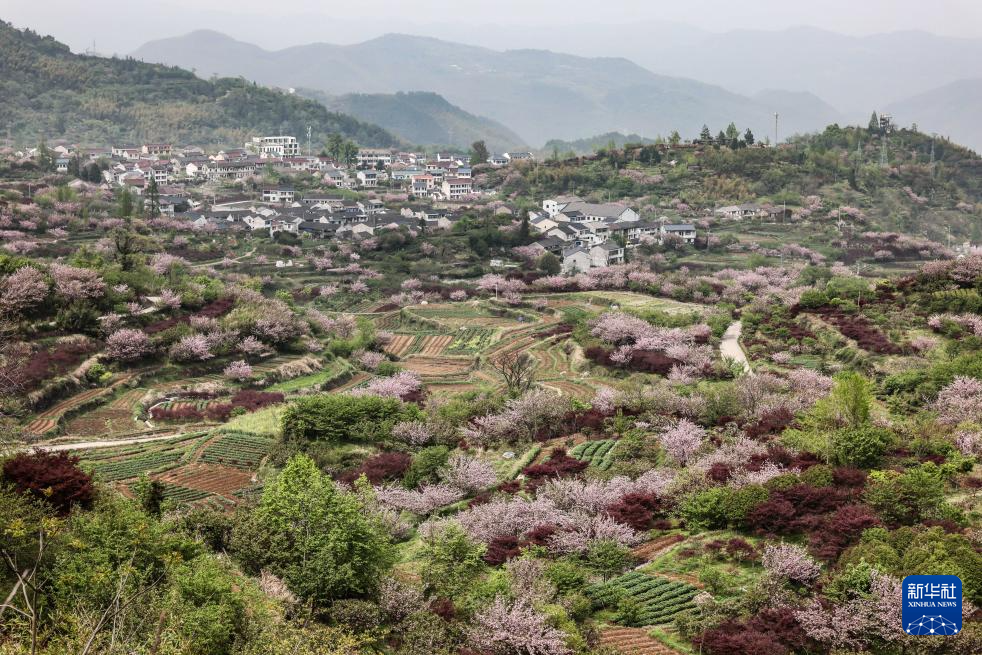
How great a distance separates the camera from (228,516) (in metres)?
20.5

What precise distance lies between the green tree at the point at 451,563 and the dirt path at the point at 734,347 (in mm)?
18397

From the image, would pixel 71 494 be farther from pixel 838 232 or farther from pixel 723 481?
pixel 838 232

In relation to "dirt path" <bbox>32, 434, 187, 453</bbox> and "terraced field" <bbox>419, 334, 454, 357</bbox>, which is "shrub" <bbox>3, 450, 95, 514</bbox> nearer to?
"dirt path" <bbox>32, 434, 187, 453</bbox>

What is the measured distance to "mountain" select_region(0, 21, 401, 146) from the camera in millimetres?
123750

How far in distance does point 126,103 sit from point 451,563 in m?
130

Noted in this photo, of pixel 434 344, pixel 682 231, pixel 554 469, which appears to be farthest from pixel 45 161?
pixel 554 469

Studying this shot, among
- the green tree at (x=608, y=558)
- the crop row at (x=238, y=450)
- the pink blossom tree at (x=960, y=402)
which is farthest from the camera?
the crop row at (x=238, y=450)

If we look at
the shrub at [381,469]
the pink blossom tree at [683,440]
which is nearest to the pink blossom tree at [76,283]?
the shrub at [381,469]

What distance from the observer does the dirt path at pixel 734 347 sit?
119ft

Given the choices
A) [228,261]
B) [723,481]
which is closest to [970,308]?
[723,481]

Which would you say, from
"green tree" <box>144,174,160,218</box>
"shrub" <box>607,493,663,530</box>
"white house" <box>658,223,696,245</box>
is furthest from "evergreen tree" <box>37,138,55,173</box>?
"shrub" <box>607,493,663,530</box>

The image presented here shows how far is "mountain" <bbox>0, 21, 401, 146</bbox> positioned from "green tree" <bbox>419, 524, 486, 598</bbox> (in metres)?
117

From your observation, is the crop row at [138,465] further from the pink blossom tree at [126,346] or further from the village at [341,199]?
the village at [341,199]

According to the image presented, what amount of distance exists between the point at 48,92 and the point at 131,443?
11822cm
